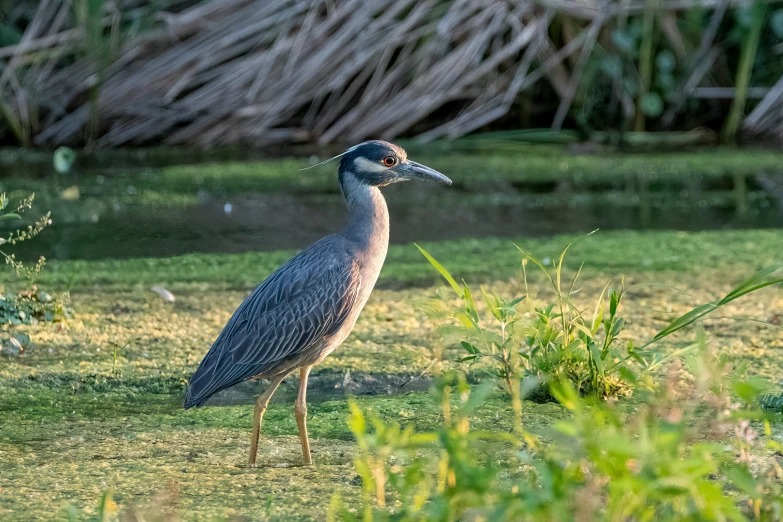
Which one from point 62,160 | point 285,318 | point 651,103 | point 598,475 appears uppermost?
point 651,103

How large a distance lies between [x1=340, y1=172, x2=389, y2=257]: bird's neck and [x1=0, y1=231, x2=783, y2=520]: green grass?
363 millimetres

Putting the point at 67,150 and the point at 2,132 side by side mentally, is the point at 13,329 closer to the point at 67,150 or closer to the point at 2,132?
the point at 67,150

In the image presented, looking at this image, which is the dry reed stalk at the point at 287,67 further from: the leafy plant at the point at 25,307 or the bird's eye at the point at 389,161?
the bird's eye at the point at 389,161

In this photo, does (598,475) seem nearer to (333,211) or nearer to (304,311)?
(304,311)

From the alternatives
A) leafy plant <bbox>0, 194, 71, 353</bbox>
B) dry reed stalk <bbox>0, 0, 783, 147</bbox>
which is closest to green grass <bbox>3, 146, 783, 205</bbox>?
dry reed stalk <bbox>0, 0, 783, 147</bbox>

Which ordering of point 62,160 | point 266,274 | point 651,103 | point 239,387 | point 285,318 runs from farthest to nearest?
point 651,103
point 62,160
point 266,274
point 239,387
point 285,318

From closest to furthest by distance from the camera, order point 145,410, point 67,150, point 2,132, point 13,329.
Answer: point 145,410 → point 13,329 → point 67,150 → point 2,132

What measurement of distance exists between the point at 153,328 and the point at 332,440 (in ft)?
4.78

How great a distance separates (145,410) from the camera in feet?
12.2

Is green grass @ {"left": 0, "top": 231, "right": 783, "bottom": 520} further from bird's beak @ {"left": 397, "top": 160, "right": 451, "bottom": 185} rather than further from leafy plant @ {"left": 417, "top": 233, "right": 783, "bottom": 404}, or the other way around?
bird's beak @ {"left": 397, "top": 160, "right": 451, "bottom": 185}

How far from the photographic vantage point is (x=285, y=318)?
351 cm

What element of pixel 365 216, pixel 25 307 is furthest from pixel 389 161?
pixel 25 307

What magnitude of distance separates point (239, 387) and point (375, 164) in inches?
39.6

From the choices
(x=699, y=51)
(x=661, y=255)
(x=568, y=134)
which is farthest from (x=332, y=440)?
(x=699, y=51)
